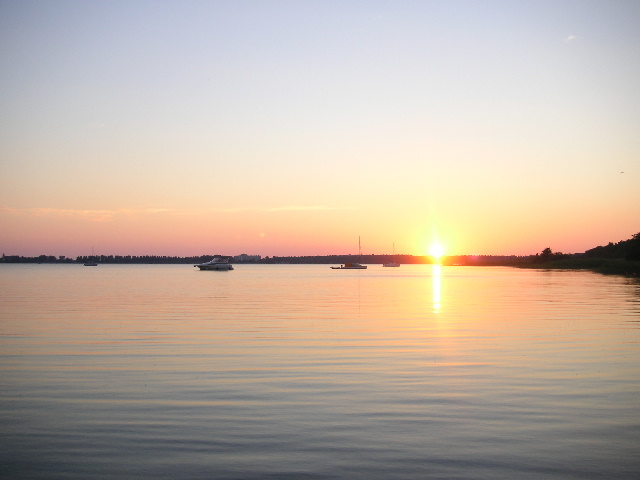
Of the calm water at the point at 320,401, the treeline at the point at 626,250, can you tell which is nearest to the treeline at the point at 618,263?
the treeline at the point at 626,250

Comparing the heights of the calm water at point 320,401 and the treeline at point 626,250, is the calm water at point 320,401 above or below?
below

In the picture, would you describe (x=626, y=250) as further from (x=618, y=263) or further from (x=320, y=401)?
(x=320, y=401)

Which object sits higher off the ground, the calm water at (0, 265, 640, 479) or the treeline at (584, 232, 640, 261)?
the treeline at (584, 232, 640, 261)

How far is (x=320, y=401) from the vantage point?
16.6 meters

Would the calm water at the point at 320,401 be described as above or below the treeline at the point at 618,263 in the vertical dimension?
below

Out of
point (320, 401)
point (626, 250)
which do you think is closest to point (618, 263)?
point (626, 250)

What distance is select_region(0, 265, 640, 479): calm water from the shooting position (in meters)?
11.5

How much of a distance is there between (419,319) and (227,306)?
17.9 metres

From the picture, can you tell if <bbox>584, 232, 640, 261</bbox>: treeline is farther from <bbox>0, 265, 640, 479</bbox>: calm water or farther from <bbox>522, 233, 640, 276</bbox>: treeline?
<bbox>0, 265, 640, 479</bbox>: calm water

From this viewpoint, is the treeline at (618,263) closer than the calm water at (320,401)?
No

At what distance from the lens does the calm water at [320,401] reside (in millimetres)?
11469

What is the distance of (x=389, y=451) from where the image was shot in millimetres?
12078

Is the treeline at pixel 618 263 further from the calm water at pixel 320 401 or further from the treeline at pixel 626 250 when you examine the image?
the calm water at pixel 320 401

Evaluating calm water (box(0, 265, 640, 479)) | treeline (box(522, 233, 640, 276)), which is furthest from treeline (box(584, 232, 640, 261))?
calm water (box(0, 265, 640, 479))
